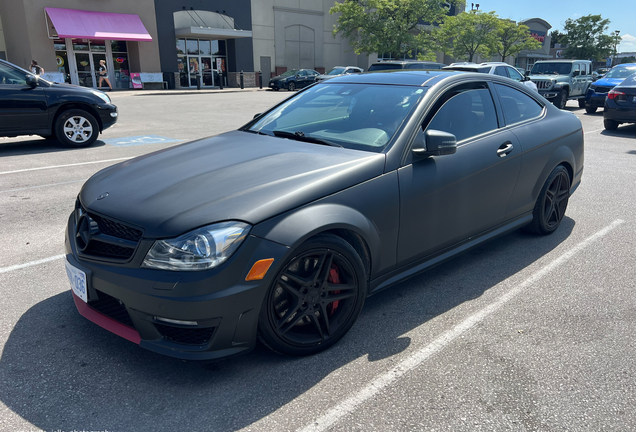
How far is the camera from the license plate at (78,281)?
2.72m

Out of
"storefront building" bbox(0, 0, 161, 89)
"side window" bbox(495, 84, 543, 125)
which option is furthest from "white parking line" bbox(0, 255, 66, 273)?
"storefront building" bbox(0, 0, 161, 89)

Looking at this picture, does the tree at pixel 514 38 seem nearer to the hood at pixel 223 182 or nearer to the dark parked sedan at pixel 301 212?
the dark parked sedan at pixel 301 212

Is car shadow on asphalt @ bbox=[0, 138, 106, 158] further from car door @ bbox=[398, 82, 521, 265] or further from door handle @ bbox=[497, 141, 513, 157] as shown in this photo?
door handle @ bbox=[497, 141, 513, 157]

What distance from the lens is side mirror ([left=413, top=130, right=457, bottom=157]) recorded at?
3.23m

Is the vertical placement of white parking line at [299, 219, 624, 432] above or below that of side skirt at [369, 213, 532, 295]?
below

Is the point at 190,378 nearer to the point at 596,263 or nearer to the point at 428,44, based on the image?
the point at 596,263

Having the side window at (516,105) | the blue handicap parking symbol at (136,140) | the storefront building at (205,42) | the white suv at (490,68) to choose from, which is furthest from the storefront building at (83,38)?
the side window at (516,105)

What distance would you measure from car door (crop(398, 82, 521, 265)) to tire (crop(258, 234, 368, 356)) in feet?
1.72

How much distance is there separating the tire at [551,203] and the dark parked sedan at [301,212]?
1.36ft

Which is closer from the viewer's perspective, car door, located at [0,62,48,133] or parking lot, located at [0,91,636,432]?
parking lot, located at [0,91,636,432]

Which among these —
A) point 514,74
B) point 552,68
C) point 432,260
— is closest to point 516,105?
point 432,260

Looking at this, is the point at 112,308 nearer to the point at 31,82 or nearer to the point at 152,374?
the point at 152,374

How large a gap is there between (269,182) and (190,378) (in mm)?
1179

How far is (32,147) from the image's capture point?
10070 millimetres
